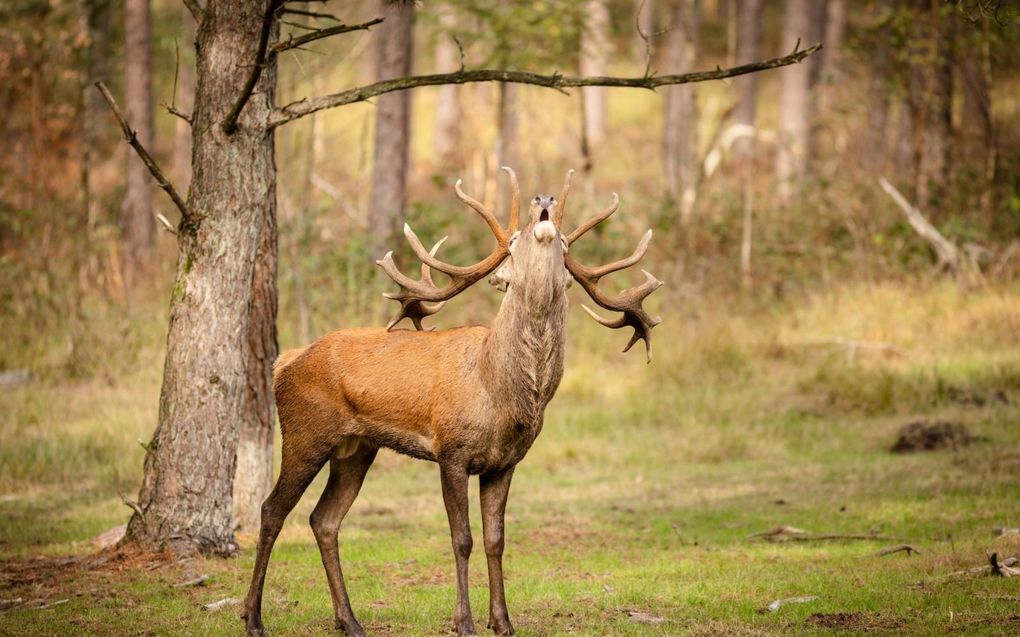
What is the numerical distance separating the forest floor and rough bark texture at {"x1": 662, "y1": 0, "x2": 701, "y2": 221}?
4.15 m

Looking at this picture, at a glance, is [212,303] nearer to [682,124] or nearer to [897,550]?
[897,550]

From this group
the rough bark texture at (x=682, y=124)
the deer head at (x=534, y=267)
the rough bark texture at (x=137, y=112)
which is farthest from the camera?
the rough bark texture at (x=682, y=124)

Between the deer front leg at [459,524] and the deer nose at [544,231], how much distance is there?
1.35 meters

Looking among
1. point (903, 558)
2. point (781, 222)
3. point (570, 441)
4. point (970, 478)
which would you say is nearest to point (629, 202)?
point (781, 222)

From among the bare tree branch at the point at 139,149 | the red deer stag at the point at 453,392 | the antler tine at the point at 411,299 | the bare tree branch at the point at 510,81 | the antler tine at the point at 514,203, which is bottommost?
the red deer stag at the point at 453,392

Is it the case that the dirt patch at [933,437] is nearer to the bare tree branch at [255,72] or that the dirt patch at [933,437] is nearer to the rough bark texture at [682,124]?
the bare tree branch at [255,72]

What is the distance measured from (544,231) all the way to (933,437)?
24.8 feet

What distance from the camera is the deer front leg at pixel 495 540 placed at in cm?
706

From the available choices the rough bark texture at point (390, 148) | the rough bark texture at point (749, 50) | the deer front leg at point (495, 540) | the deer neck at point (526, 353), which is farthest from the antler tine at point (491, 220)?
the rough bark texture at point (749, 50)

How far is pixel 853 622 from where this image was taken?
7203mm

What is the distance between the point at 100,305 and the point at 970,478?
35.7 feet

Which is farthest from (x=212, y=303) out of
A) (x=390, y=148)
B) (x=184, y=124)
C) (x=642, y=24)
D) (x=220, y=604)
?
(x=642, y=24)

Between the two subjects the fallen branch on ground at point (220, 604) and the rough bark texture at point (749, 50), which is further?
the rough bark texture at point (749, 50)

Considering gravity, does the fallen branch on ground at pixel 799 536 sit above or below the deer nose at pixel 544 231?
below
